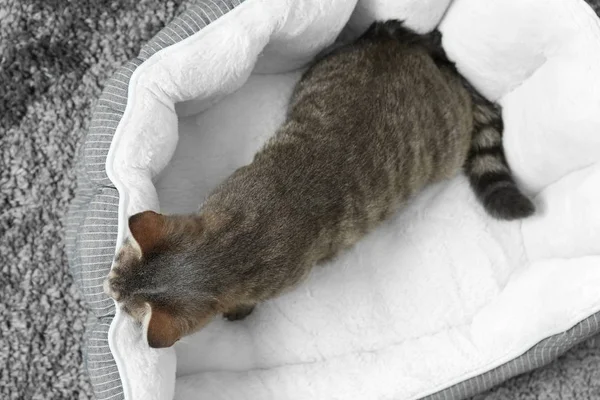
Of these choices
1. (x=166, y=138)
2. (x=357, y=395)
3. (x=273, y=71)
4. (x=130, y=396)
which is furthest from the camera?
(x=273, y=71)

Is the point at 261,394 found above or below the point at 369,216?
below

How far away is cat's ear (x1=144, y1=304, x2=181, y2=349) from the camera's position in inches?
50.9

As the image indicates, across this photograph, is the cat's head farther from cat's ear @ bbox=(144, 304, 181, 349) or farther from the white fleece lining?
the white fleece lining

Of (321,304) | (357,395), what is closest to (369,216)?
(321,304)

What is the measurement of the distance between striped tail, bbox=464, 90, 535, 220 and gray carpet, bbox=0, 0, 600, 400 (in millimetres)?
461

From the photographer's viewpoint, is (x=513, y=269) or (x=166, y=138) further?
(x=513, y=269)

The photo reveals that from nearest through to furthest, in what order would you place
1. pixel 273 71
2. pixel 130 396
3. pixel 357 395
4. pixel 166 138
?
pixel 130 396
pixel 166 138
pixel 357 395
pixel 273 71

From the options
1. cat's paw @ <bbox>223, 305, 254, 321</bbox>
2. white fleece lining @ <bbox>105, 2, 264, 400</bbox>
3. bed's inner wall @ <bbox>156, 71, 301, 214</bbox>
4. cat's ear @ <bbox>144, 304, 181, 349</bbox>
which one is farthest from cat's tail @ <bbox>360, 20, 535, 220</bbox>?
cat's ear @ <bbox>144, 304, 181, 349</bbox>

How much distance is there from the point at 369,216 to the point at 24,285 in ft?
3.50

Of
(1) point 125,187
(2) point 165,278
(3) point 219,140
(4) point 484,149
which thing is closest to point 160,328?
(2) point 165,278

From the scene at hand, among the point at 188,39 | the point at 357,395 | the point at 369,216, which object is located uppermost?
the point at 188,39

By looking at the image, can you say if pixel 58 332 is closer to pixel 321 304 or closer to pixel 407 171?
pixel 321 304

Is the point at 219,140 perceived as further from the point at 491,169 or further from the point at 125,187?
the point at 491,169

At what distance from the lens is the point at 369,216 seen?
5.35 ft
